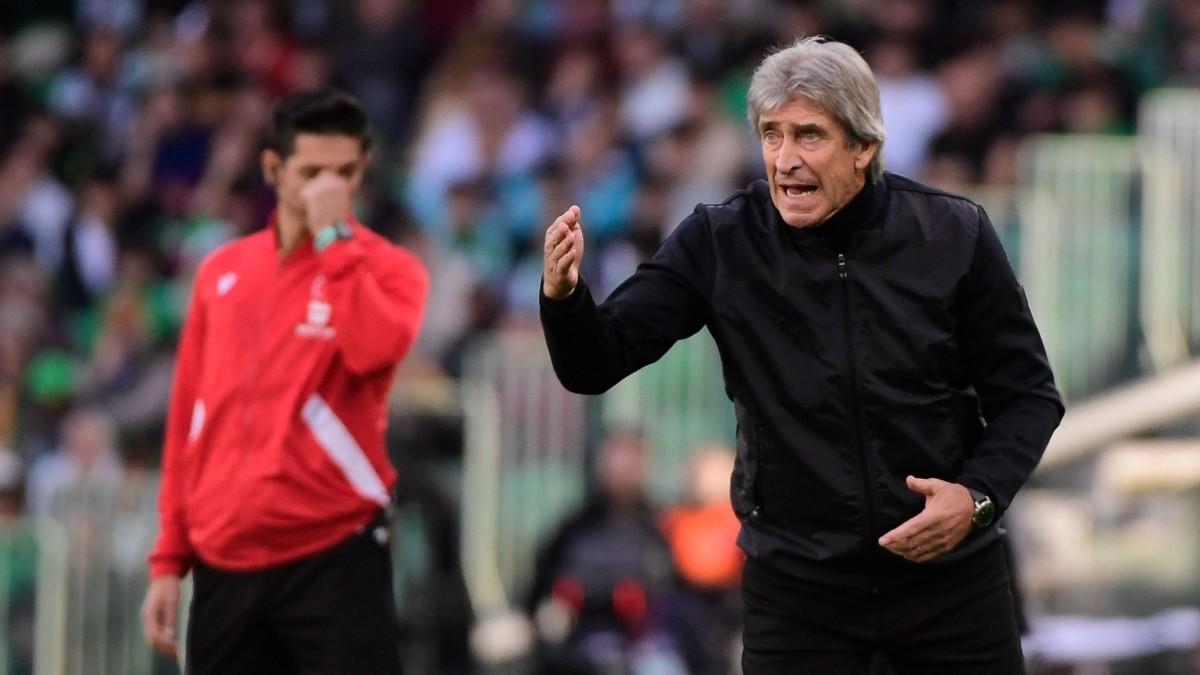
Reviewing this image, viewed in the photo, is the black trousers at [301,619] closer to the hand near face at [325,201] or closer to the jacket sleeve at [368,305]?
the jacket sleeve at [368,305]

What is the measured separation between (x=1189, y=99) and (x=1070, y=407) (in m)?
1.64

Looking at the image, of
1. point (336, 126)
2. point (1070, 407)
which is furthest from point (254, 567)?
point (1070, 407)

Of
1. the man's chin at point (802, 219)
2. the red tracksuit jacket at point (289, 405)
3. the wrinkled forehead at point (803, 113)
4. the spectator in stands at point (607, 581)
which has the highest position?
the wrinkled forehead at point (803, 113)

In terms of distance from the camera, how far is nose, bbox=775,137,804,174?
16.6 feet

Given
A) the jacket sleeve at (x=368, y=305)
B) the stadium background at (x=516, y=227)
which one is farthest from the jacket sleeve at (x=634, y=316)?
the stadium background at (x=516, y=227)

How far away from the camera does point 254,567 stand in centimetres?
610

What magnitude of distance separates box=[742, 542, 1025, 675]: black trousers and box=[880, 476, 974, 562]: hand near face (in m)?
0.20

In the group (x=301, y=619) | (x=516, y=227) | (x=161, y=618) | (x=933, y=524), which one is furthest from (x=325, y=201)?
(x=516, y=227)

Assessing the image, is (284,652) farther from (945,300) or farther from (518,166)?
(518,166)

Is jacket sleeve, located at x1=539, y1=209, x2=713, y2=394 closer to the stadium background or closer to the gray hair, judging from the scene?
the gray hair

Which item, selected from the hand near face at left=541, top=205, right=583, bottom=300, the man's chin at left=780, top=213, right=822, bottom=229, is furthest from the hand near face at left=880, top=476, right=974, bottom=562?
the hand near face at left=541, top=205, right=583, bottom=300

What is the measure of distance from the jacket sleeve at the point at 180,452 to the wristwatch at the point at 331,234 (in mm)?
438

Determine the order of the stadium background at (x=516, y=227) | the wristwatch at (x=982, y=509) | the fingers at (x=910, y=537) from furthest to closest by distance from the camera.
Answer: the stadium background at (x=516, y=227)
the wristwatch at (x=982, y=509)
the fingers at (x=910, y=537)

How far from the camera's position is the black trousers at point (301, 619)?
606 cm
